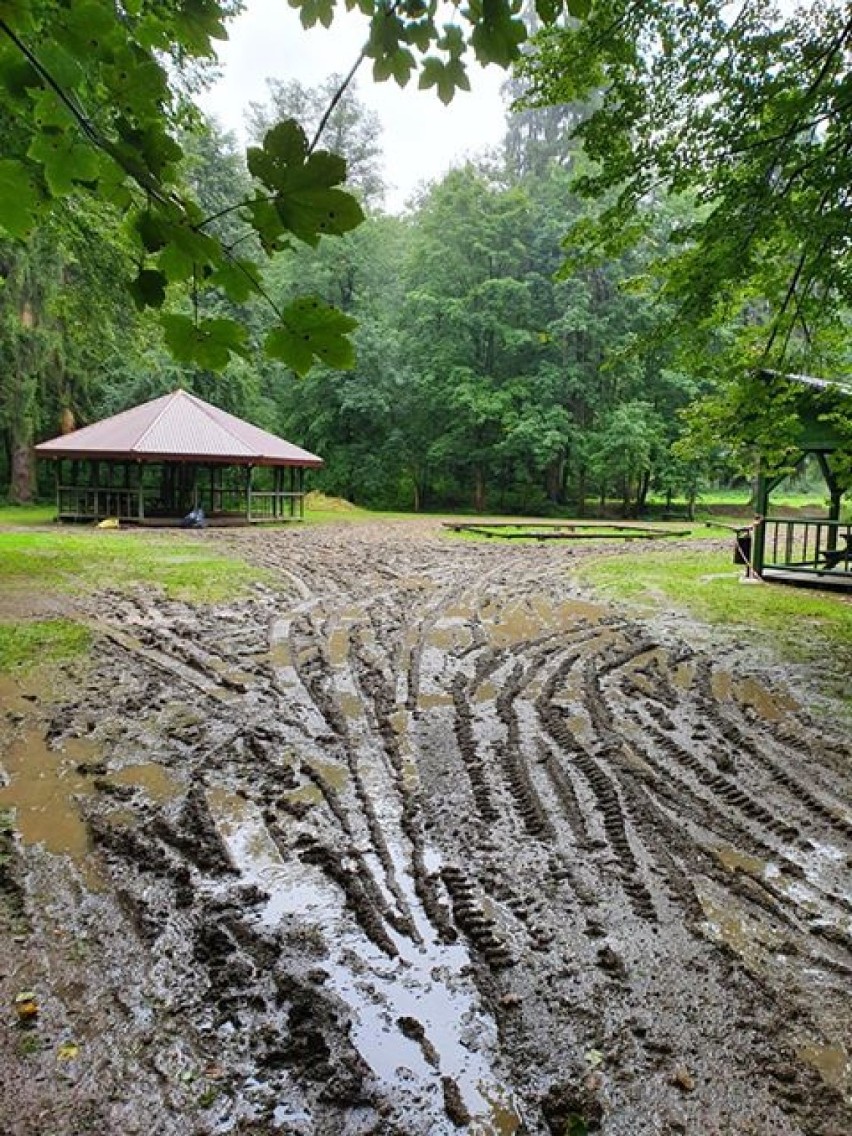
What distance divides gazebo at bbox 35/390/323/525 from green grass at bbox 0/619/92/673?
1476 centimetres

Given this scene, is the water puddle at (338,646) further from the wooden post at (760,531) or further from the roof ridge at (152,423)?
the roof ridge at (152,423)

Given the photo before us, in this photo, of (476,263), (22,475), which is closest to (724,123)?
(476,263)

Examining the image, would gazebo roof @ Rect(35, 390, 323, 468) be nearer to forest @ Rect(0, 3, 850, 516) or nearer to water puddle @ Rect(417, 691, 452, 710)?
forest @ Rect(0, 3, 850, 516)

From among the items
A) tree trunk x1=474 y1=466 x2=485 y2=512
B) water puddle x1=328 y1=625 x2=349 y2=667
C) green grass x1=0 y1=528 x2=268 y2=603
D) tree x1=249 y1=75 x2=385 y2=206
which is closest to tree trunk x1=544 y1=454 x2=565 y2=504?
tree trunk x1=474 y1=466 x2=485 y2=512

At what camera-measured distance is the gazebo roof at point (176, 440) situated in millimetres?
21891

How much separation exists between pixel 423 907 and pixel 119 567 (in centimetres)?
1103

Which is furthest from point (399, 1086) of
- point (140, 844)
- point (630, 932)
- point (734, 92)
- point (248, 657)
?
point (734, 92)

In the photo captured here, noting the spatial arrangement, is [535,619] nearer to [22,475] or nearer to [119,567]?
[119,567]

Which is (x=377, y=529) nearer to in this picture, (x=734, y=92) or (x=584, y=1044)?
(x=734, y=92)

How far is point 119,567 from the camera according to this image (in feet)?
41.2

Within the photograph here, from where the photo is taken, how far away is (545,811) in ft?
12.7

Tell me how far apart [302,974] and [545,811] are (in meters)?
1.70

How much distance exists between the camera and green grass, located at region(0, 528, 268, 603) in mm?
10453

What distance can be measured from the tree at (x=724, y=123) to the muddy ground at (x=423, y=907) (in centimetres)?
390
